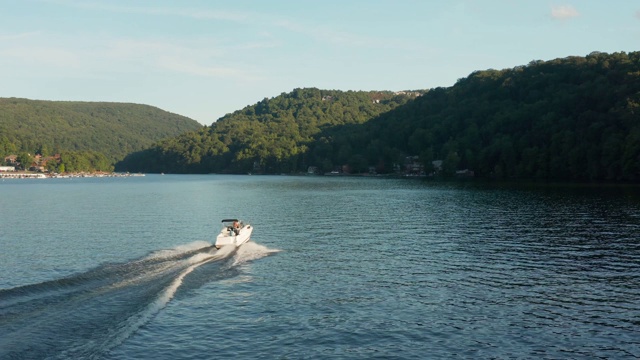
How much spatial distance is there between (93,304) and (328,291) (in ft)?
43.7

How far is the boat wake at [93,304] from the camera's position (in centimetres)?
2272

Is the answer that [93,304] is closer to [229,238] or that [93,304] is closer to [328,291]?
[328,291]

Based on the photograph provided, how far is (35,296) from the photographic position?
99.0 ft

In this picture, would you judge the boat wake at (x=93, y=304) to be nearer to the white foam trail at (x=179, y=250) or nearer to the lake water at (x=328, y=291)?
the lake water at (x=328, y=291)

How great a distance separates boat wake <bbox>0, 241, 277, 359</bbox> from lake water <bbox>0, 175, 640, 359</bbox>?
105 mm

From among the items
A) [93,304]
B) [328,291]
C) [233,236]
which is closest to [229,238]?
[233,236]

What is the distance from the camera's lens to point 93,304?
94.1ft

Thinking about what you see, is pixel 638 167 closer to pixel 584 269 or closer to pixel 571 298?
pixel 584 269

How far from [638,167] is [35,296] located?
466 ft

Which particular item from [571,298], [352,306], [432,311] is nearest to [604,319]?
[571,298]

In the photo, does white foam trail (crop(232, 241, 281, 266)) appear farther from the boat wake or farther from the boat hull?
the boat hull

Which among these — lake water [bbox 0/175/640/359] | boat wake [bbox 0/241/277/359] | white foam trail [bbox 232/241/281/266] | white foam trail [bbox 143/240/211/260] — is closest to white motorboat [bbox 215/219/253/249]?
white foam trail [bbox 232/241/281/266]

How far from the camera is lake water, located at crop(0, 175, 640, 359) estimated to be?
2347cm

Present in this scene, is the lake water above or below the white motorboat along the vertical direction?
below
